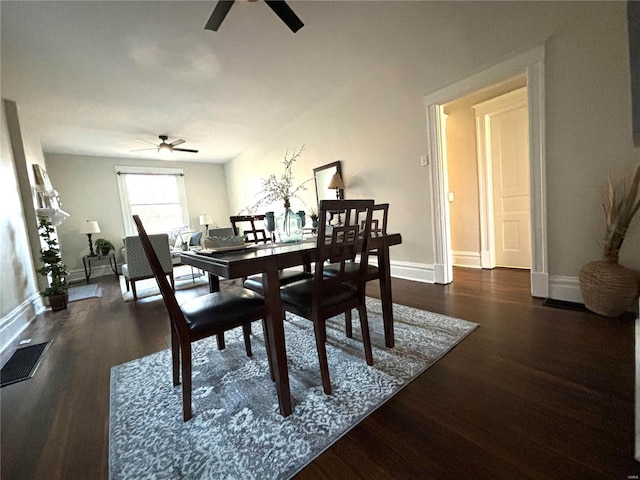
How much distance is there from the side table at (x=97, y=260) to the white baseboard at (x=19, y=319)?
2.41 meters

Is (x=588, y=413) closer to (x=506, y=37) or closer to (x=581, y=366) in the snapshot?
(x=581, y=366)

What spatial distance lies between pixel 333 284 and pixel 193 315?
0.71 m

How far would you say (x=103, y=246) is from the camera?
18.7 ft

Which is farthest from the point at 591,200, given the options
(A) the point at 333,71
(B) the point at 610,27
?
(A) the point at 333,71

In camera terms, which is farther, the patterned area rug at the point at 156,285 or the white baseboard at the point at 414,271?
the patterned area rug at the point at 156,285

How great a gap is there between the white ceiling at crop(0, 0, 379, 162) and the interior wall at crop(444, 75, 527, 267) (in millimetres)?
1678

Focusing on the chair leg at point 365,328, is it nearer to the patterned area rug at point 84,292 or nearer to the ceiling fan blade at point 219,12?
the ceiling fan blade at point 219,12

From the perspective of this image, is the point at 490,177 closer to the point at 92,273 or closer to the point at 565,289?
the point at 565,289

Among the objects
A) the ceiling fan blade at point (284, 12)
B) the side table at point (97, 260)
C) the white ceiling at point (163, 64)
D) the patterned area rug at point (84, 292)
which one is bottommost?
the patterned area rug at point (84, 292)

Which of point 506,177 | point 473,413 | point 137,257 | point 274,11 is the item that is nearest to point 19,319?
point 137,257

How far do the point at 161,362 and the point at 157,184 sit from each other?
611cm

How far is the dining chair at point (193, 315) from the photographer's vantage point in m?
1.22

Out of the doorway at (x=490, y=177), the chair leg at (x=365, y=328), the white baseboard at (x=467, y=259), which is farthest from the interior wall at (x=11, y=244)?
the white baseboard at (x=467, y=259)

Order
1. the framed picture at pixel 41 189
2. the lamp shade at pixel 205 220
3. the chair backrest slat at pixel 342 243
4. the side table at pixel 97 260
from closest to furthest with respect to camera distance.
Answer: the chair backrest slat at pixel 342 243 < the framed picture at pixel 41 189 < the side table at pixel 97 260 < the lamp shade at pixel 205 220
